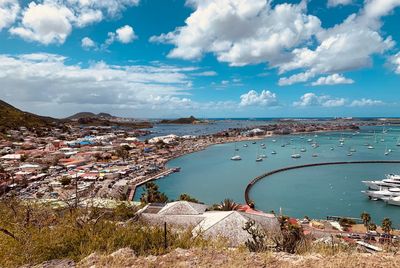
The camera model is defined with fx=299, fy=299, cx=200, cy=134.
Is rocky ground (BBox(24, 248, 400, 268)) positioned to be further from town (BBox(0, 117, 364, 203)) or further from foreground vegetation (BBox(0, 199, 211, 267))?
town (BBox(0, 117, 364, 203))

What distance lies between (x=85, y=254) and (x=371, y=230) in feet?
61.2

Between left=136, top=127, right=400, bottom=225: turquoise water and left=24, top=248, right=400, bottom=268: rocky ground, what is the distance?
69.0ft

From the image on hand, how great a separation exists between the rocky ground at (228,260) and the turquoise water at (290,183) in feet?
69.0

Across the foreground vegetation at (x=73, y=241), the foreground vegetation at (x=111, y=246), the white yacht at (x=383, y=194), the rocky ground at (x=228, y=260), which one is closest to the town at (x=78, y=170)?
the foreground vegetation at (x=73, y=241)

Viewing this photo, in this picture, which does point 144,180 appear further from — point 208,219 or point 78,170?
point 208,219

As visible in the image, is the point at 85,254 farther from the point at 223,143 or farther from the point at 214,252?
the point at 223,143

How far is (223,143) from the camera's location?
8506cm

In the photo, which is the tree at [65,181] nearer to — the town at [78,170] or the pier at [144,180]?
the town at [78,170]

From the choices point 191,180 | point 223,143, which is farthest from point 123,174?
point 223,143

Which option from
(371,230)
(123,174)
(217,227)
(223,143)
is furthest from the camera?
(223,143)

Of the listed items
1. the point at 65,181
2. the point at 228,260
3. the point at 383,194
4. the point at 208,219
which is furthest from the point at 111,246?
the point at 383,194

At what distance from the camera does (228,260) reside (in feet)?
19.8

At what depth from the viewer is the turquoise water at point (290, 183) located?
91.2 ft

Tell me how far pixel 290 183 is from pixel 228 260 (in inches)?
1357
